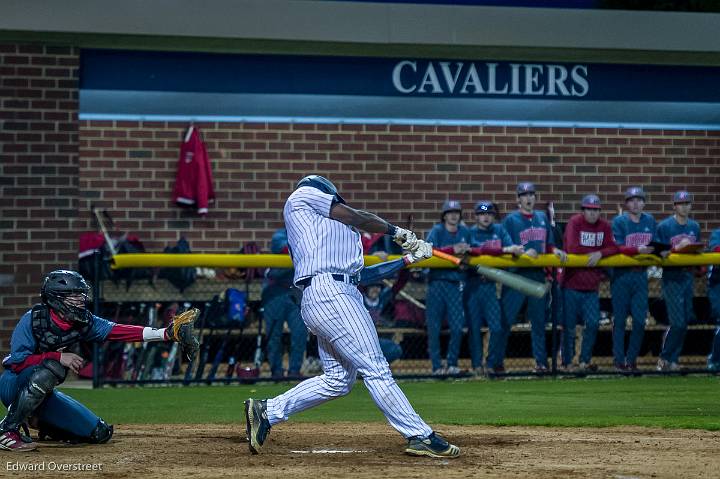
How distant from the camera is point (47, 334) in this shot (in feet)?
26.0

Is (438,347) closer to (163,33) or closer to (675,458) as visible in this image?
(163,33)

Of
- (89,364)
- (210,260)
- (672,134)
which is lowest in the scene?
(89,364)

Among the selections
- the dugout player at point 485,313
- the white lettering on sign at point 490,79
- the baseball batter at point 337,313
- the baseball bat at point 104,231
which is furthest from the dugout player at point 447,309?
the baseball batter at point 337,313

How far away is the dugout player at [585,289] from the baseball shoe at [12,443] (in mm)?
7044

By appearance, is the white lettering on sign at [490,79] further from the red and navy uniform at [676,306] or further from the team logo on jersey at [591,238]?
the red and navy uniform at [676,306]

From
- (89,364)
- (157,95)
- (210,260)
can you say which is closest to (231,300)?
(210,260)

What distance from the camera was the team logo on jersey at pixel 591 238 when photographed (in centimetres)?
1369

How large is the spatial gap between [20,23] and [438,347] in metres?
5.76

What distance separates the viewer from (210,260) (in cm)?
1259

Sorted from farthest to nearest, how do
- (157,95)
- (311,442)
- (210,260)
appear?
(157,95) → (210,260) → (311,442)

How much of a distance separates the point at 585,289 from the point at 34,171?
6223mm

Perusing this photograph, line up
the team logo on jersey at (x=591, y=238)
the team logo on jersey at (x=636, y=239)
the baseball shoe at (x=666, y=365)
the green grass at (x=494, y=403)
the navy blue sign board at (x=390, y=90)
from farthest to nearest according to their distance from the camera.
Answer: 1. the navy blue sign board at (x=390, y=90)
2. the team logo on jersey at (x=636, y=239)
3. the team logo on jersey at (x=591, y=238)
4. the baseball shoe at (x=666, y=365)
5. the green grass at (x=494, y=403)

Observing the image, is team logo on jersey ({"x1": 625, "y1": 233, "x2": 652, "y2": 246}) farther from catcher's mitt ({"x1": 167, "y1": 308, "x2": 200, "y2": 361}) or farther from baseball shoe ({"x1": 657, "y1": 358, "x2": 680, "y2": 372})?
catcher's mitt ({"x1": 167, "y1": 308, "x2": 200, "y2": 361})

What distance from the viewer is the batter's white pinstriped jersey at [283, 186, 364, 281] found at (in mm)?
7371
